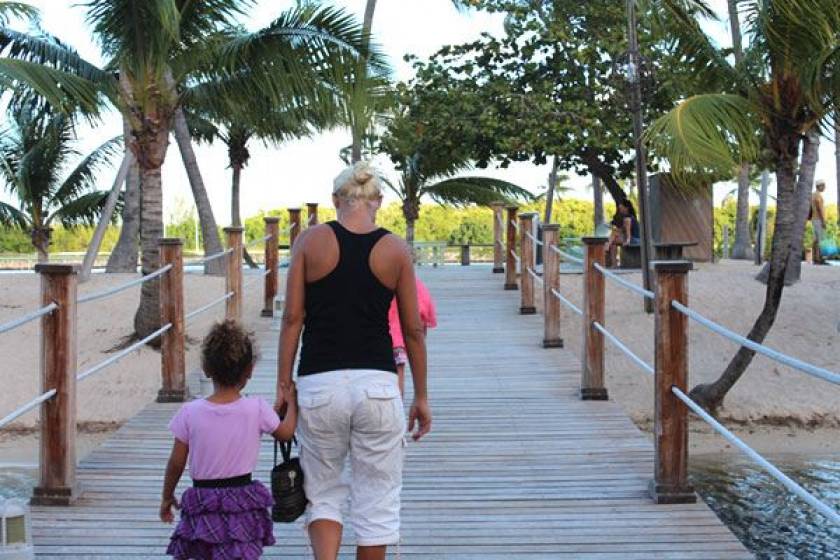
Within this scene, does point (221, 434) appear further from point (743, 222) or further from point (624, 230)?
point (743, 222)

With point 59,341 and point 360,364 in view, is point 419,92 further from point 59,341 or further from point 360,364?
point 360,364

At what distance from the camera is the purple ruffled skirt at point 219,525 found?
4410 millimetres

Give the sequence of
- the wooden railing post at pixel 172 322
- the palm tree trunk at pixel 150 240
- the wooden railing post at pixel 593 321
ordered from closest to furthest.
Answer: the wooden railing post at pixel 172 322 < the wooden railing post at pixel 593 321 < the palm tree trunk at pixel 150 240

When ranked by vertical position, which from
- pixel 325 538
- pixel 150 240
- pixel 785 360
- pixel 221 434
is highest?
pixel 150 240

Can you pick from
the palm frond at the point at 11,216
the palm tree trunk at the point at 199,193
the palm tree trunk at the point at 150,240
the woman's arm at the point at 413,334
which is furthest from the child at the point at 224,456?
the palm frond at the point at 11,216

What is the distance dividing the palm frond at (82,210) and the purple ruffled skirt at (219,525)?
A: 20.6m

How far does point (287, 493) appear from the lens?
14.8 feet

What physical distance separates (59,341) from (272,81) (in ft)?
26.3

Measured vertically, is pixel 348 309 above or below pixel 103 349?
above

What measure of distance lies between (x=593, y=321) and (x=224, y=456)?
5493mm

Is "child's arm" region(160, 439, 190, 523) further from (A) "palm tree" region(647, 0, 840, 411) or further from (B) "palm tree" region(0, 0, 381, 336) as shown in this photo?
(B) "palm tree" region(0, 0, 381, 336)

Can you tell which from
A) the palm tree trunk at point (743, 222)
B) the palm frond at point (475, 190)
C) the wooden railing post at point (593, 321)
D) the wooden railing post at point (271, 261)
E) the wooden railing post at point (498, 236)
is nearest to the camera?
the wooden railing post at point (593, 321)

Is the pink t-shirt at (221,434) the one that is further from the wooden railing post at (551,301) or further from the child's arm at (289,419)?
the wooden railing post at (551,301)

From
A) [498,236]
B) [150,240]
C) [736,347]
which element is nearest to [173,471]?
[150,240]
